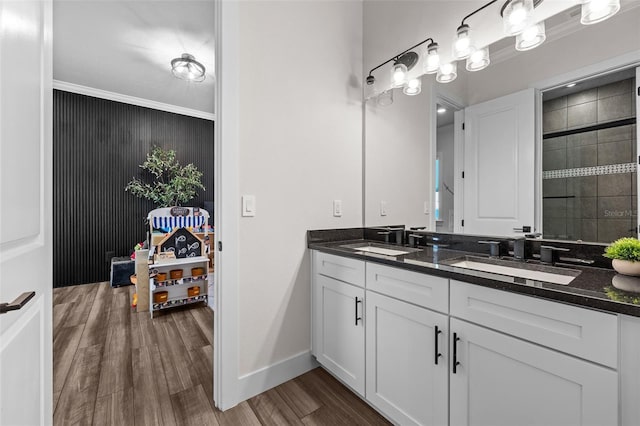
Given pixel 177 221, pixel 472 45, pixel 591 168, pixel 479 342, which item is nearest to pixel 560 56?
pixel 472 45

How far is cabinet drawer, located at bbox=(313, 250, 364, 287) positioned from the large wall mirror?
2.08 ft

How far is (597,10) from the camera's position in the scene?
3.79ft

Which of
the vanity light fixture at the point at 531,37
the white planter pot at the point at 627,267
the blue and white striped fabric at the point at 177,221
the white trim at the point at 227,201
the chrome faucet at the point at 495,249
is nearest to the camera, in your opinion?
the white planter pot at the point at 627,267

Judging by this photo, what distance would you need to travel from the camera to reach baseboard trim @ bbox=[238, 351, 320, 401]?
1604 mm

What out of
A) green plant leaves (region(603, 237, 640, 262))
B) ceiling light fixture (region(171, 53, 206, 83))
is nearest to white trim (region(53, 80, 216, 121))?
ceiling light fixture (region(171, 53, 206, 83))

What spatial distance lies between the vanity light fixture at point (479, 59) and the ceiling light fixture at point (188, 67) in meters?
2.68

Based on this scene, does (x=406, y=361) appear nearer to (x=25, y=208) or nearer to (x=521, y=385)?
(x=521, y=385)

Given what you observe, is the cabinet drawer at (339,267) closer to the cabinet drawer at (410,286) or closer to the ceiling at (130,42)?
the cabinet drawer at (410,286)

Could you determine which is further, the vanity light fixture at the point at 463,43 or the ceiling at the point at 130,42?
the ceiling at the point at 130,42

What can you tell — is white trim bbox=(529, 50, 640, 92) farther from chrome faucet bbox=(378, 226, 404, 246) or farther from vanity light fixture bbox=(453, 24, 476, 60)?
chrome faucet bbox=(378, 226, 404, 246)

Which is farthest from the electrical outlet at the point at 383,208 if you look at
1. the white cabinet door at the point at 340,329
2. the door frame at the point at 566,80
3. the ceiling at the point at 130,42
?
the ceiling at the point at 130,42

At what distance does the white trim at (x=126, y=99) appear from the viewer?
3.68 meters

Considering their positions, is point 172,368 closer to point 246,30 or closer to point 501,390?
point 501,390

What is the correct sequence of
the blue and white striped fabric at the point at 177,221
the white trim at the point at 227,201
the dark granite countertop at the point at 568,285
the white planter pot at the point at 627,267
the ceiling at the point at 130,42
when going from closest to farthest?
the dark granite countertop at the point at 568,285 → the white planter pot at the point at 627,267 → the white trim at the point at 227,201 → the ceiling at the point at 130,42 → the blue and white striped fabric at the point at 177,221
